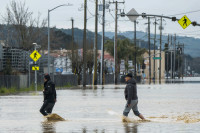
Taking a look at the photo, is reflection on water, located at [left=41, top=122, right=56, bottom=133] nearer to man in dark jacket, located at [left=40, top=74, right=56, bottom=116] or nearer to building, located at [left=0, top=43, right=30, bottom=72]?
man in dark jacket, located at [left=40, top=74, right=56, bottom=116]

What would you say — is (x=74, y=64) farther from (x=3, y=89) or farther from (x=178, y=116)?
(x=178, y=116)

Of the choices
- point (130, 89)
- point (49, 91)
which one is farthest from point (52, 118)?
point (130, 89)

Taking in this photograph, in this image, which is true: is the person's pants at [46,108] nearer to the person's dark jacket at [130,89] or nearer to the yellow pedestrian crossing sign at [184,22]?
the person's dark jacket at [130,89]

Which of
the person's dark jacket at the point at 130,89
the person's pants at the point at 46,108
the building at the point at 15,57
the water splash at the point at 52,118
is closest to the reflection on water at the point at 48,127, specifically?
the water splash at the point at 52,118

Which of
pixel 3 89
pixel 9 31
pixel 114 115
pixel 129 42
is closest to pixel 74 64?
pixel 9 31

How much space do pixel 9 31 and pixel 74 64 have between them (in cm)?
1917

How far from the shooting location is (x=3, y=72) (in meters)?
58.5

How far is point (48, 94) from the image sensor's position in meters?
22.1

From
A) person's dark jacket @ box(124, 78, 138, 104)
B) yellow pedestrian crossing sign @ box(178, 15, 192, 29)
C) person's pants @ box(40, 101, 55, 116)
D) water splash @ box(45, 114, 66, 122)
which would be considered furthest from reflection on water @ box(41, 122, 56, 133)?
yellow pedestrian crossing sign @ box(178, 15, 192, 29)

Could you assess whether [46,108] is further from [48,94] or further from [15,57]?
[15,57]

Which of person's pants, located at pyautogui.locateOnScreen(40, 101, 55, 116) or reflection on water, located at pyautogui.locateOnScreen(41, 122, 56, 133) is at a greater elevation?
person's pants, located at pyautogui.locateOnScreen(40, 101, 55, 116)

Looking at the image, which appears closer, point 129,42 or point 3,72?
point 3,72

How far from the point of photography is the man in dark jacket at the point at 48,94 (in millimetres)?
21969

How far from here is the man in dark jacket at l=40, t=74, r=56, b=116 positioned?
22.0 m
